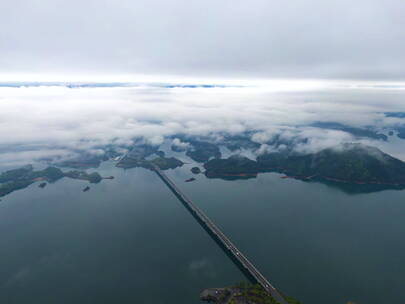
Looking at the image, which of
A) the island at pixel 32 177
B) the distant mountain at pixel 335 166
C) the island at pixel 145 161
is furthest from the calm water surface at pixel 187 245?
the island at pixel 145 161

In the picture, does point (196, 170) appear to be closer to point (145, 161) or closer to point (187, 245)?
point (145, 161)

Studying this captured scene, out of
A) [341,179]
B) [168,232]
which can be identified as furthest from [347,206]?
[168,232]

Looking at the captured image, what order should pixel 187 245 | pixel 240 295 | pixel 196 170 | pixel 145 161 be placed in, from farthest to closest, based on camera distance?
pixel 145 161
pixel 196 170
pixel 187 245
pixel 240 295

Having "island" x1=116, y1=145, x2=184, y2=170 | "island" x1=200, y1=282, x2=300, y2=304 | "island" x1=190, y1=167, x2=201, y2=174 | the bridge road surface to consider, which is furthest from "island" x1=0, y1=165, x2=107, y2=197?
"island" x1=200, y1=282, x2=300, y2=304

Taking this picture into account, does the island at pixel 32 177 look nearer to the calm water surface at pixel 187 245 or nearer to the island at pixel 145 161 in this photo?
the calm water surface at pixel 187 245

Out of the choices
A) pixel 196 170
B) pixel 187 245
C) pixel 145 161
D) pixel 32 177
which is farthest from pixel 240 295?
pixel 32 177

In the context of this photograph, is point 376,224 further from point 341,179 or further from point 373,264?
point 341,179

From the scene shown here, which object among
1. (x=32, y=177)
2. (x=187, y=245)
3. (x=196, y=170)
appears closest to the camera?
(x=187, y=245)

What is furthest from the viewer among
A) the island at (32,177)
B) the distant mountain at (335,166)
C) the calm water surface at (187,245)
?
the distant mountain at (335,166)
